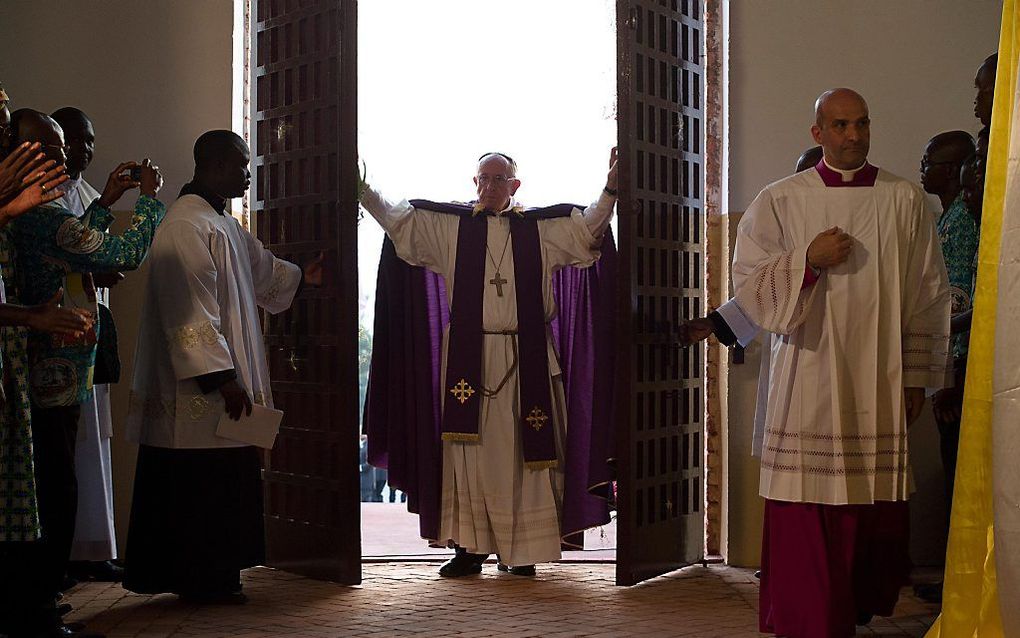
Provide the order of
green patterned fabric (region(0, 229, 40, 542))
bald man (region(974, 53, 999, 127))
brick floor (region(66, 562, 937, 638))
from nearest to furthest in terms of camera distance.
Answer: green patterned fabric (region(0, 229, 40, 542)) → bald man (region(974, 53, 999, 127)) → brick floor (region(66, 562, 937, 638))

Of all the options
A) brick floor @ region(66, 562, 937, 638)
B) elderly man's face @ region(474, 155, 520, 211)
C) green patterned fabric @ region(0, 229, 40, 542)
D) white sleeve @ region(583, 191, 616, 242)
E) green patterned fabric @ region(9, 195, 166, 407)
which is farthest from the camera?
elderly man's face @ region(474, 155, 520, 211)

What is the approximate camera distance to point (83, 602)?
590 cm

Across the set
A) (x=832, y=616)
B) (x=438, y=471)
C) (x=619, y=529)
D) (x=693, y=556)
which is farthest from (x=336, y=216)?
(x=832, y=616)

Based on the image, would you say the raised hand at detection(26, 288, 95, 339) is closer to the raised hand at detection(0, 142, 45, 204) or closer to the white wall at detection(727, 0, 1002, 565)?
the raised hand at detection(0, 142, 45, 204)

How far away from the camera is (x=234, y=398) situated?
5.67 metres

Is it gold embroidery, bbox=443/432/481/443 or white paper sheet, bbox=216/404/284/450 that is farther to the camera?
gold embroidery, bbox=443/432/481/443

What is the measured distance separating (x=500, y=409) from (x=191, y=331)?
1.84 metres

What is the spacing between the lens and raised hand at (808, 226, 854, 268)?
4930 mm

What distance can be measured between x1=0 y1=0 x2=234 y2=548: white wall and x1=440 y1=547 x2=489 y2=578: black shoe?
1.85 m

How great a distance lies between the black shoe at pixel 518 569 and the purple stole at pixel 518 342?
0.54 m

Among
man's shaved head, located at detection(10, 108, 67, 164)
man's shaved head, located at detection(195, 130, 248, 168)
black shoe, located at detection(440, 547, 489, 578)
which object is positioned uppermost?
man's shaved head, located at detection(195, 130, 248, 168)

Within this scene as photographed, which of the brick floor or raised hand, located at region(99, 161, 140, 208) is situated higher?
raised hand, located at region(99, 161, 140, 208)

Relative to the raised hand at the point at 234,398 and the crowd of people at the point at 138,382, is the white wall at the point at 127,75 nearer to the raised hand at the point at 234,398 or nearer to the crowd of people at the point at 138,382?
the crowd of people at the point at 138,382

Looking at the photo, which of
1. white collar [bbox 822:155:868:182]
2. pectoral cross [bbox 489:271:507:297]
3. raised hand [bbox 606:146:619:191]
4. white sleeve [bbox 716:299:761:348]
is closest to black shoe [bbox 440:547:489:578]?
pectoral cross [bbox 489:271:507:297]
